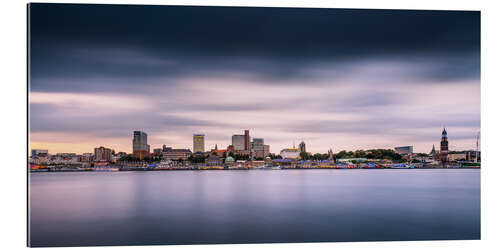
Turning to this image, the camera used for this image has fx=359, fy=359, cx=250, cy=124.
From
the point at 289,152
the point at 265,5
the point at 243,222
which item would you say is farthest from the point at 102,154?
the point at 265,5

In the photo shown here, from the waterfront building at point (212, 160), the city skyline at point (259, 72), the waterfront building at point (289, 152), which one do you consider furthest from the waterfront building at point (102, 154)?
the waterfront building at point (289, 152)

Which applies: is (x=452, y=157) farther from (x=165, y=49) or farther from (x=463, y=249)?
(x=165, y=49)

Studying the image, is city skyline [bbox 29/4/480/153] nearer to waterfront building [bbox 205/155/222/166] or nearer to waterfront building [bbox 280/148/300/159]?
waterfront building [bbox 280/148/300/159]

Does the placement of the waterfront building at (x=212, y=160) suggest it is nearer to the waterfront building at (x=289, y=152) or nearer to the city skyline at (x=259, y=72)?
the waterfront building at (x=289, y=152)

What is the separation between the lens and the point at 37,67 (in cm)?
473

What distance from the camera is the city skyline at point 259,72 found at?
189 inches

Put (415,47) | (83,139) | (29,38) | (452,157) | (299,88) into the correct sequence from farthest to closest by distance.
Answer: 1. (452,157)
2. (83,139)
3. (299,88)
4. (415,47)
5. (29,38)

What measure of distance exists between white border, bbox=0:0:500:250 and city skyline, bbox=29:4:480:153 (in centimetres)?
15

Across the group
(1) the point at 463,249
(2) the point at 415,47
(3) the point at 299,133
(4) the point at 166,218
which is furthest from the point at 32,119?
(1) the point at 463,249

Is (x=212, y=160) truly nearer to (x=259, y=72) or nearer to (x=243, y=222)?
(x=243, y=222)

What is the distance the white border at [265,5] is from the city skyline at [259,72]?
0.48 ft

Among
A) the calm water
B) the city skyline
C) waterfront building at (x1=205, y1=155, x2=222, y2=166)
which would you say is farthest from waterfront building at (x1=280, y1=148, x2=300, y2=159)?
waterfront building at (x1=205, y1=155, x2=222, y2=166)

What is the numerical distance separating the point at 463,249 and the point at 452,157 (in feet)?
14.2

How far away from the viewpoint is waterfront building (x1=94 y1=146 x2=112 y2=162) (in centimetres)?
797
